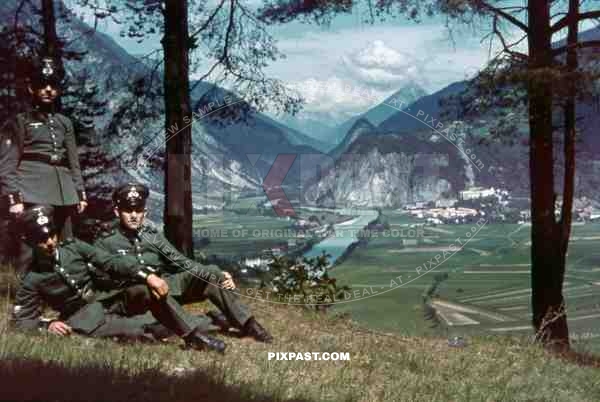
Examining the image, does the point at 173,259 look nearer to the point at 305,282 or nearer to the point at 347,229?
the point at 347,229

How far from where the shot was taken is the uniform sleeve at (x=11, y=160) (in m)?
5.30

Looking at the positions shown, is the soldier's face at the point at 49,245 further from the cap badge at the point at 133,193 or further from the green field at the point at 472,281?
the green field at the point at 472,281

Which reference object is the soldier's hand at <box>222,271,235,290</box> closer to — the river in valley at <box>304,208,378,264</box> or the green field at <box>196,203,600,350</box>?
the green field at <box>196,203,600,350</box>

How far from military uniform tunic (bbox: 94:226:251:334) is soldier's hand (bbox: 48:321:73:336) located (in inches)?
22.0

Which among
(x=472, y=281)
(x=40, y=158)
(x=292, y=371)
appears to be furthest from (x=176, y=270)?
(x=472, y=281)

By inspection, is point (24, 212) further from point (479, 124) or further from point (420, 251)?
point (479, 124)

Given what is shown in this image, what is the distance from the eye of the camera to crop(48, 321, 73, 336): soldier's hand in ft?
17.1

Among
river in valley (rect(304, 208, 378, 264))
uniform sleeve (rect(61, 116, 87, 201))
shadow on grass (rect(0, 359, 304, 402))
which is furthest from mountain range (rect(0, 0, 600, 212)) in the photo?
shadow on grass (rect(0, 359, 304, 402))

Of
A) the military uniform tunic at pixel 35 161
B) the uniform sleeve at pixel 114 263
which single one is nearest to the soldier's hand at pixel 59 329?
the uniform sleeve at pixel 114 263

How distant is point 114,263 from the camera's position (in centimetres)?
510

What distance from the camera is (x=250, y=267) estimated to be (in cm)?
665

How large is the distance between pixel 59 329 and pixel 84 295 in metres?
0.27

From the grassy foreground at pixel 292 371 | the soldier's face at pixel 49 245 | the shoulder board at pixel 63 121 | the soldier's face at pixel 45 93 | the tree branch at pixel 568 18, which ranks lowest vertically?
the grassy foreground at pixel 292 371

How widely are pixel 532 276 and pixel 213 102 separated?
11.7ft
